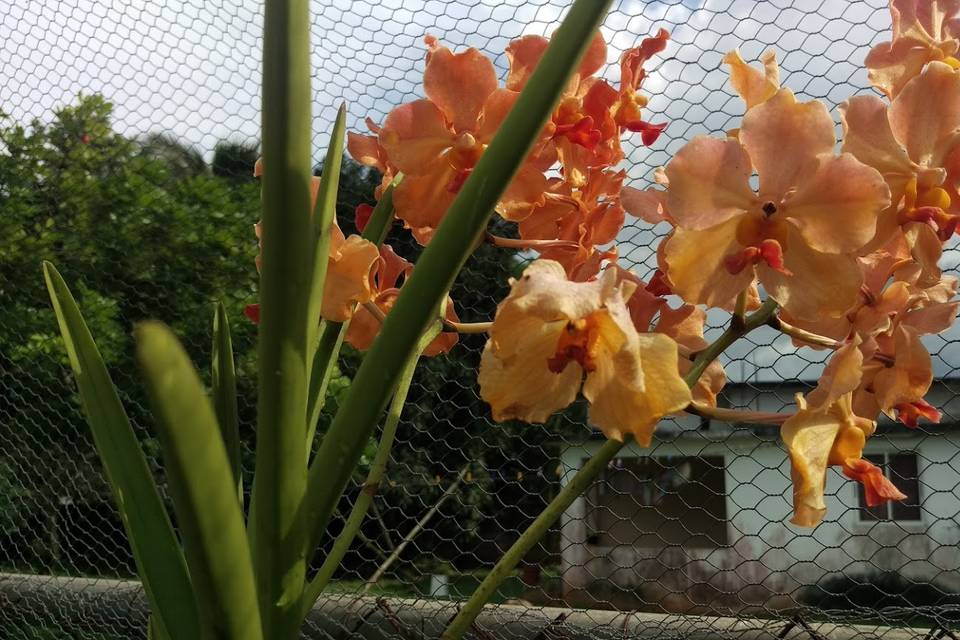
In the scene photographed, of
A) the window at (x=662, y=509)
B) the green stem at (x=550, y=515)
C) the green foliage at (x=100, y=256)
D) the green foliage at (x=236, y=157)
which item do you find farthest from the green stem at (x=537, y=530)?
the window at (x=662, y=509)

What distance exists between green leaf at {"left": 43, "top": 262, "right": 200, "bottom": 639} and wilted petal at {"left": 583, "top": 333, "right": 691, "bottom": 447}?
135 millimetres

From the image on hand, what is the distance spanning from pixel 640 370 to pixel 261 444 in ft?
0.35

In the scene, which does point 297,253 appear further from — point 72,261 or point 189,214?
point 189,214

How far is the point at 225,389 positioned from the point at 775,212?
221 millimetres

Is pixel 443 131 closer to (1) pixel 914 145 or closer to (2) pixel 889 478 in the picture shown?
(1) pixel 914 145

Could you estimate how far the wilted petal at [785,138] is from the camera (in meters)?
0.26

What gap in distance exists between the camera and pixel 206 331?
2.46 m

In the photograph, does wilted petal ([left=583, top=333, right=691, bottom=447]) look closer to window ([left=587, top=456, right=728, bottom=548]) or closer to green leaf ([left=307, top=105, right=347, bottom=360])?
green leaf ([left=307, top=105, right=347, bottom=360])

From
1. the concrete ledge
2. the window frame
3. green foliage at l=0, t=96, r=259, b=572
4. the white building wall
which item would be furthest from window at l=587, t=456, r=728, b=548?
the concrete ledge

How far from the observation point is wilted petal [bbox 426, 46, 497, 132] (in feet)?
1.07

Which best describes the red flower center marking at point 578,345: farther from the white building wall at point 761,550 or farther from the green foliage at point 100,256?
the white building wall at point 761,550

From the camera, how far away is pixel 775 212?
0.27 m

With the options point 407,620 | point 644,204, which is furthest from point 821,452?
point 407,620

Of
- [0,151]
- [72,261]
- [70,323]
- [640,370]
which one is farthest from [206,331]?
[640,370]
